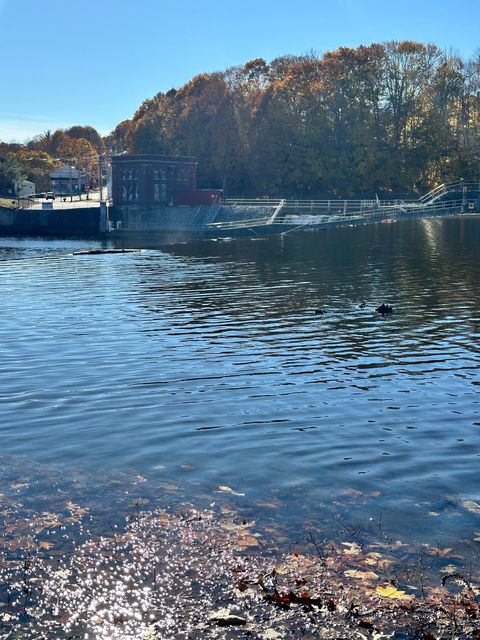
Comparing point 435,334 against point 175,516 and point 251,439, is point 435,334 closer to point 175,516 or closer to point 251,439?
point 251,439

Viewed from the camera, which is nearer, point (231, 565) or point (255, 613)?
point (255, 613)

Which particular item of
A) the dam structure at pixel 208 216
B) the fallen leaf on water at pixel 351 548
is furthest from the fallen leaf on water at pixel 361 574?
the dam structure at pixel 208 216

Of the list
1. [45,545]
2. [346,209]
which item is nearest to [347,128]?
[346,209]

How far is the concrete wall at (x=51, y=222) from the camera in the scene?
116 meters

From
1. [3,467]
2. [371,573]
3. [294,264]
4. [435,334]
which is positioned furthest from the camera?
[294,264]

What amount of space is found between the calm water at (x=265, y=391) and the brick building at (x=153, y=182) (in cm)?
7048

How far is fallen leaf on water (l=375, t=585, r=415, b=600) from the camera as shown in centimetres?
948

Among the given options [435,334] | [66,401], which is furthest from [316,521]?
[435,334]

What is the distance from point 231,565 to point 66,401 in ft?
33.0

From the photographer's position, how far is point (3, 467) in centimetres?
1445

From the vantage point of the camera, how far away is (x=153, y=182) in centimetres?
11725

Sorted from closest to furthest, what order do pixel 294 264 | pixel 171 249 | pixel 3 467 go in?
pixel 3 467 < pixel 294 264 < pixel 171 249

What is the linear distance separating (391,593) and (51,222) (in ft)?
375

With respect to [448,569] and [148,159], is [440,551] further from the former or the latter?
[148,159]
